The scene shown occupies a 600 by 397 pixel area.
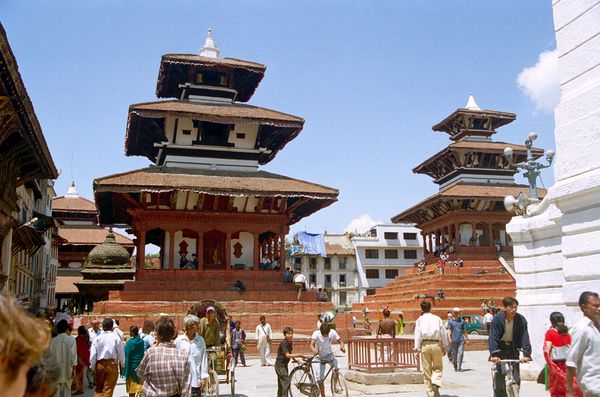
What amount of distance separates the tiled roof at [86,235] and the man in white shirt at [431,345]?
2022 inches

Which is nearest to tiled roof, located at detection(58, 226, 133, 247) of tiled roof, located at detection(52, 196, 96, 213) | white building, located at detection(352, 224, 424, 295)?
tiled roof, located at detection(52, 196, 96, 213)

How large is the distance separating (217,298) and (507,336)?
57.9 feet

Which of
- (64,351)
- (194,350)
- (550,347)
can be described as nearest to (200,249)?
(64,351)

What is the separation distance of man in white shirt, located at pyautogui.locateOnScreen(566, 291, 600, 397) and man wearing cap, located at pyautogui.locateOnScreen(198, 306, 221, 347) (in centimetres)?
641

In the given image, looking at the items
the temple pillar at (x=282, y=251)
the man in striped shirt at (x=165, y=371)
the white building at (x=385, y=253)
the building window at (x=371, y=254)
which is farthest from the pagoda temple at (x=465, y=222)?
the man in striped shirt at (x=165, y=371)

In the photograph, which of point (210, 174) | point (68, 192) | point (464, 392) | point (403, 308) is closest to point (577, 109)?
point (464, 392)

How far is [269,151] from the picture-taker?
30516mm

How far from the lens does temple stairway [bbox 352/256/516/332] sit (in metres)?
32.3

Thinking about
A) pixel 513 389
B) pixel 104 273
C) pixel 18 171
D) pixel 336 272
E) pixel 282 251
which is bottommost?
pixel 513 389

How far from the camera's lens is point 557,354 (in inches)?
276

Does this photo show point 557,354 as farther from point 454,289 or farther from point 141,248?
point 454,289

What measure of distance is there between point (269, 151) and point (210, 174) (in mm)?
3894

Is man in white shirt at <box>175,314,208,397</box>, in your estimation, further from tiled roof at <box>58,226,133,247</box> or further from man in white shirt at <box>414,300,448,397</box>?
tiled roof at <box>58,226,133,247</box>

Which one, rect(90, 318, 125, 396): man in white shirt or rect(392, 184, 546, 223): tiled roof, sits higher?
rect(392, 184, 546, 223): tiled roof
